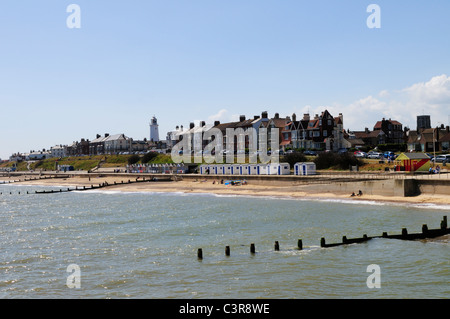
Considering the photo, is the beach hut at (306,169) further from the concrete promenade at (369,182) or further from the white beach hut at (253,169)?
the white beach hut at (253,169)

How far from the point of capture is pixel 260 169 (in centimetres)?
7231

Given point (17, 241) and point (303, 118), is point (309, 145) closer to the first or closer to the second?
point (303, 118)

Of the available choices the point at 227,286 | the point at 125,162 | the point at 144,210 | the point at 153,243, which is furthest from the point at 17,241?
the point at 125,162

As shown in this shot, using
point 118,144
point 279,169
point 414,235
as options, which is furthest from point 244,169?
point 118,144

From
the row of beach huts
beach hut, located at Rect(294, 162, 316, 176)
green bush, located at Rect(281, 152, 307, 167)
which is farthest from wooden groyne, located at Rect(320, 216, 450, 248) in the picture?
green bush, located at Rect(281, 152, 307, 167)

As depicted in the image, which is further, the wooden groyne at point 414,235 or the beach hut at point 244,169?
the beach hut at point 244,169

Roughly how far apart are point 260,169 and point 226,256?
4820cm

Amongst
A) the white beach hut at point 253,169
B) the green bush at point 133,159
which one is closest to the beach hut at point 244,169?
the white beach hut at point 253,169

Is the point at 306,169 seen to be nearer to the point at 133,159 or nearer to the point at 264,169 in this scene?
the point at 264,169

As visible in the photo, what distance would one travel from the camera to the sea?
19.2 meters

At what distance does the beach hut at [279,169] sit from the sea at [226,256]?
2492 centimetres

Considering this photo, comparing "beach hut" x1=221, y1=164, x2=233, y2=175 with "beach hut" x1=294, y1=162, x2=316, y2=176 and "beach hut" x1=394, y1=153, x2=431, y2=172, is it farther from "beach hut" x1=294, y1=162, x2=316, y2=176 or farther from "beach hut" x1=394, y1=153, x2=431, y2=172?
"beach hut" x1=394, y1=153, x2=431, y2=172

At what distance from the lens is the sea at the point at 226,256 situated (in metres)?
19.2

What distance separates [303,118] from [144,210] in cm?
6714
